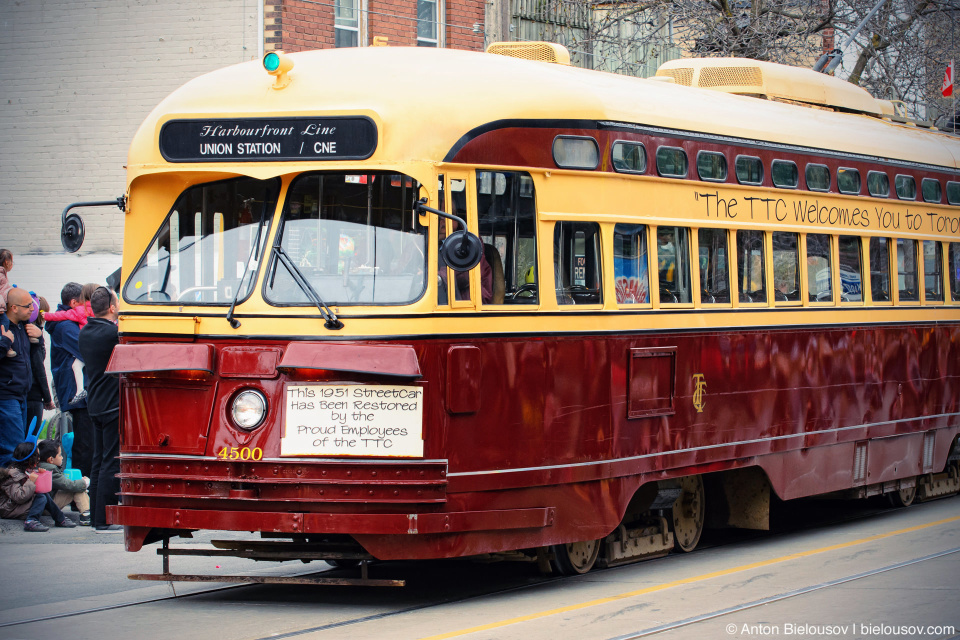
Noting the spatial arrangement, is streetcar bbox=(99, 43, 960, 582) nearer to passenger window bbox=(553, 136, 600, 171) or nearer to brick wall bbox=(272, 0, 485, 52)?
passenger window bbox=(553, 136, 600, 171)

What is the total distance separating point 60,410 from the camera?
42.1ft

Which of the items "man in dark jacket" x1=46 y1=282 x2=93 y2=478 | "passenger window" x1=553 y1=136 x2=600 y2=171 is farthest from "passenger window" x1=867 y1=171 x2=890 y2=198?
"man in dark jacket" x1=46 y1=282 x2=93 y2=478

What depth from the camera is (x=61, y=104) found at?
18.1 metres

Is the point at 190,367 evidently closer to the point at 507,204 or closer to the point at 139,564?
the point at 507,204

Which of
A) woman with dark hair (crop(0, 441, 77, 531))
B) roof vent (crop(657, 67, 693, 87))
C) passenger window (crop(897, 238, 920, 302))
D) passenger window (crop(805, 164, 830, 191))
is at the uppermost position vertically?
roof vent (crop(657, 67, 693, 87))

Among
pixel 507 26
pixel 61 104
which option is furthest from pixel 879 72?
pixel 61 104

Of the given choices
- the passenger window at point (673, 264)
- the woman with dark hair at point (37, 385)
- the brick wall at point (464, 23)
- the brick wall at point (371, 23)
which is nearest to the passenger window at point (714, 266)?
the passenger window at point (673, 264)

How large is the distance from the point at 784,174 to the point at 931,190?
10.5 feet

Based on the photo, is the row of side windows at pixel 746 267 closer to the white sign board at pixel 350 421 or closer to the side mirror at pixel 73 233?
the white sign board at pixel 350 421

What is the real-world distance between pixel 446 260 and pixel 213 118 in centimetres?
179

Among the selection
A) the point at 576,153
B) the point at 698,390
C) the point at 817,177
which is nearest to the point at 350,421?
the point at 576,153

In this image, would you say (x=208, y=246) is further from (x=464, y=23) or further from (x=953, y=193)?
(x=464, y=23)

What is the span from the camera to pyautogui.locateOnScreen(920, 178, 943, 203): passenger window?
1317cm

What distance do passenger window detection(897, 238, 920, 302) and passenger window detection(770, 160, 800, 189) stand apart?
2196mm
